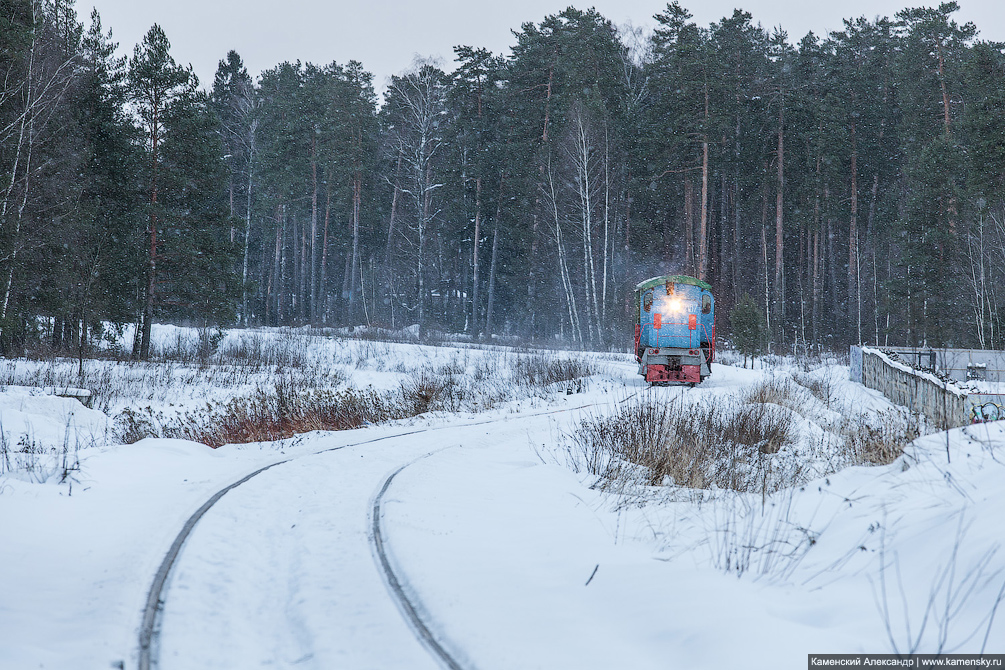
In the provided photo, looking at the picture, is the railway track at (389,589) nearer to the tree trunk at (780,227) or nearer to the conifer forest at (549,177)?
the conifer forest at (549,177)

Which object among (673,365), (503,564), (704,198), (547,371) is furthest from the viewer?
(704,198)

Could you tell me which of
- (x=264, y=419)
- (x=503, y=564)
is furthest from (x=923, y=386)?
(x=264, y=419)

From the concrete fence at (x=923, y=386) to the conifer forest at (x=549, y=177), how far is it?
6265 mm

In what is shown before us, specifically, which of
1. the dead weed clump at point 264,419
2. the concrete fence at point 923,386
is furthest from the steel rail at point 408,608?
the dead weed clump at point 264,419

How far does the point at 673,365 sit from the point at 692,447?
12123mm

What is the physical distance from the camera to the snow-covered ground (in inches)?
139

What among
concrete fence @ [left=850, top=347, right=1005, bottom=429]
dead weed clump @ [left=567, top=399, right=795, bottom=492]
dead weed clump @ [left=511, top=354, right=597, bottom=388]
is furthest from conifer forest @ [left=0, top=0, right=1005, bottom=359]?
dead weed clump @ [left=567, top=399, right=795, bottom=492]

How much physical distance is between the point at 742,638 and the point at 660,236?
4048 centimetres

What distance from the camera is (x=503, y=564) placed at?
504 centimetres

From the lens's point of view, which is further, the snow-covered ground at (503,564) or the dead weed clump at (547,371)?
the dead weed clump at (547,371)

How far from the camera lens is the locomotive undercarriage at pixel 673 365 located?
20625 mm

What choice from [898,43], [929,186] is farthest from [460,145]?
[898,43]

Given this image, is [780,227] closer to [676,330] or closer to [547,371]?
[676,330]

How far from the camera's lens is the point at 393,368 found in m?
24.3
